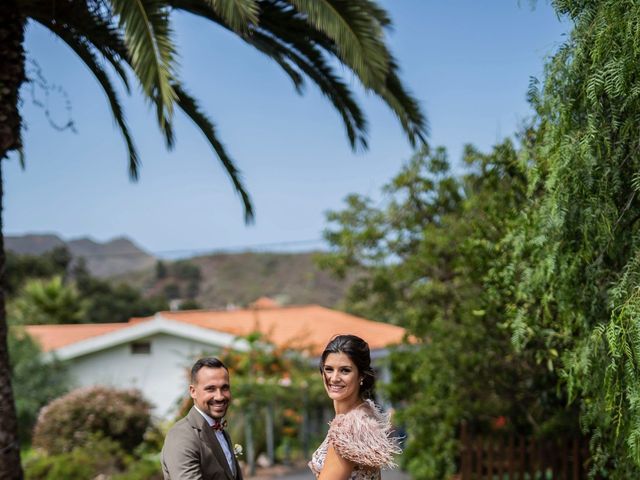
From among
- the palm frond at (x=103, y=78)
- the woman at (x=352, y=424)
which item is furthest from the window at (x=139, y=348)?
the woman at (x=352, y=424)

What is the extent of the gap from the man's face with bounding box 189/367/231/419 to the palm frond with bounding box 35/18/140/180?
21.7ft

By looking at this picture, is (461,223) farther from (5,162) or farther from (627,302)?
(627,302)

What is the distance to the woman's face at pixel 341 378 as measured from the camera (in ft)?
13.7

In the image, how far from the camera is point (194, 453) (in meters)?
4.46

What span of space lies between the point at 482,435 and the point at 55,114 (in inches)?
299

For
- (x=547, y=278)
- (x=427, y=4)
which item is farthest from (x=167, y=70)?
(x=427, y=4)

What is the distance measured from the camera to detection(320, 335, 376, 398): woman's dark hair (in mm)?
4219

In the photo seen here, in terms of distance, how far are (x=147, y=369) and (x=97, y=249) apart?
4273 inches

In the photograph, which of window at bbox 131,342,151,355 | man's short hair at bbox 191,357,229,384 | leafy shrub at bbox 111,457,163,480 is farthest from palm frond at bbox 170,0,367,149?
window at bbox 131,342,151,355

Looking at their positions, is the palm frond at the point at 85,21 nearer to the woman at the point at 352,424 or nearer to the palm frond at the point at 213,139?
the palm frond at the point at 213,139

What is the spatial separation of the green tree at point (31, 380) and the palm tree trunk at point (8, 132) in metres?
13.4

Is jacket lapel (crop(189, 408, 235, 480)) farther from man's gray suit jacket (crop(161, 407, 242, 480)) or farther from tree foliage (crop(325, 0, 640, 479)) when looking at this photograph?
tree foliage (crop(325, 0, 640, 479))

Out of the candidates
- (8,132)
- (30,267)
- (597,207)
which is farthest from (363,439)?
(30,267)

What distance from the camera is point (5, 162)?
954 cm
